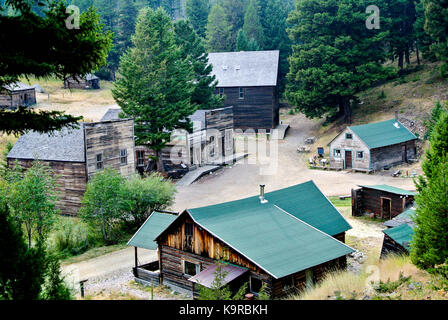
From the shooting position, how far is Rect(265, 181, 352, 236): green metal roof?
23.2 m

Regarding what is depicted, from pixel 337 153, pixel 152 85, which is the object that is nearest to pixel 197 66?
pixel 152 85

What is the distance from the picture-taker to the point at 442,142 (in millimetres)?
17141

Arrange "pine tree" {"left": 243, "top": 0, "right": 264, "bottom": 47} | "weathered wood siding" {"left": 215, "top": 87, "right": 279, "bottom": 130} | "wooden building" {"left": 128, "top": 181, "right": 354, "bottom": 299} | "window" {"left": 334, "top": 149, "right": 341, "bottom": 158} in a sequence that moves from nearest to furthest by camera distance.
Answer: "wooden building" {"left": 128, "top": 181, "right": 354, "bottom": 299}, "window" {"left": 334, "top": 149, "right": 341, "bottom": 158}, "weathered wood siding" {"left": 215, "top": 87, "right": 279, "bottom": 130}, "pine tree" {"left": 243, "top": 0, "right": 264, "bottom": 47}

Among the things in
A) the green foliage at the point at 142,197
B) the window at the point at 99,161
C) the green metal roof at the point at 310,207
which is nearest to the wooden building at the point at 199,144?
the window at the point at 99,161

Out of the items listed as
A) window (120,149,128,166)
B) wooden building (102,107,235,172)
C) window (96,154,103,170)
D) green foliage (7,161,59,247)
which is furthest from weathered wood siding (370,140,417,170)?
green foliage (7,161,59,247)

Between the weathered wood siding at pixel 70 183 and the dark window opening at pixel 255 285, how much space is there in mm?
18282

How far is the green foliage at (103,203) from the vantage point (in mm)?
28922

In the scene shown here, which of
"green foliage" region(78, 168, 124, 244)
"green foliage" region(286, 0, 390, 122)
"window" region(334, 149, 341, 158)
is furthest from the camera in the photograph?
Answer: "green foliage" region(286, 0, 390, 122)

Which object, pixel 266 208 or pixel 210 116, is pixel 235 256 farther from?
pixel 210 116

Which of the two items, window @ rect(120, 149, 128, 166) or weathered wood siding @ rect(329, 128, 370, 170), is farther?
weathered wood siding @ rect(329, 128, 370, 170)

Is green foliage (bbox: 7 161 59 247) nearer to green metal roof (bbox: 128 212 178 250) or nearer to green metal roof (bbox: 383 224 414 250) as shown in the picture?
green metal roof (bbox: 128 212 178 250)

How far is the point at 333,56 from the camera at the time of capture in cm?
5488

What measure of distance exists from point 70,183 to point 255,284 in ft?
63.6

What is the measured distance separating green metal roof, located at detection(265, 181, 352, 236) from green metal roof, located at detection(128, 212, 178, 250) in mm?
5040
